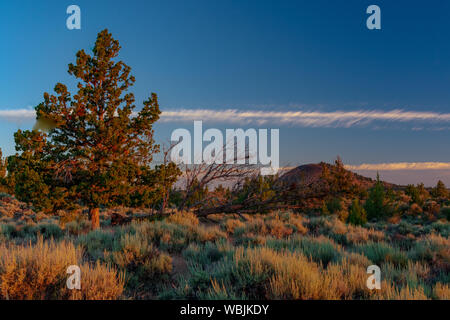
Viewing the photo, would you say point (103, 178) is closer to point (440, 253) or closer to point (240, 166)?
point (240, 166)

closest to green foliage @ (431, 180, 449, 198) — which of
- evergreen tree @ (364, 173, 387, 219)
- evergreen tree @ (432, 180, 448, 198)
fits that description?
evergreen tree @ (432, 180, 448, 198)

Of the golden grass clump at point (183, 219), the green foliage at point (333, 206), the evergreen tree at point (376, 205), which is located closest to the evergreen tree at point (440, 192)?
the evergreen tree at point (376, 205)

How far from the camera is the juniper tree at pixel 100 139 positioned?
12.2 m

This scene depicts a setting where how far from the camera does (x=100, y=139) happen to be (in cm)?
1281

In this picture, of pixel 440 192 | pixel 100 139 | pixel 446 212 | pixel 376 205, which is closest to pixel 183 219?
pixel 100 139

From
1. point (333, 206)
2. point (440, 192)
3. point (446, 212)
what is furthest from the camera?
point (440, 192)

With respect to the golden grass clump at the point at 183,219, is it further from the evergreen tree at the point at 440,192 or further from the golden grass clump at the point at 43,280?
the evergreen tree at the point at 440,192

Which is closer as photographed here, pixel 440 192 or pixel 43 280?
pixel 43 280

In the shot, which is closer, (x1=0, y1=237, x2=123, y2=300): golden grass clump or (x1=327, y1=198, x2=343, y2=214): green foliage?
(x1=0, y1=237, x2=123, y2=300): golden grass clump

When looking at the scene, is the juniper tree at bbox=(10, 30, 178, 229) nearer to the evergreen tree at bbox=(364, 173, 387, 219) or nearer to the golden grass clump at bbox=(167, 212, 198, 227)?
the golden grass clump at bbox=(167, 212, 198, 227)

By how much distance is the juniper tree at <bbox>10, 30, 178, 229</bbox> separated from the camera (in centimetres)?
1224

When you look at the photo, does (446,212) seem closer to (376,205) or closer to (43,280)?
(376,205)

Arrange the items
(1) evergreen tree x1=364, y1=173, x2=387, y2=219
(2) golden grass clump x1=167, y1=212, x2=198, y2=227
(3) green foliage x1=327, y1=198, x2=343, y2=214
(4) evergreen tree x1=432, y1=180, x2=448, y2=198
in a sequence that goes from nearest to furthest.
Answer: (2) golden grass clump x1=167, y1=212, x2=198, y2=227, (3) green foliage x1=327, y1=198, x2=343, y2=214, (1) evergreen tree x1=364, y1=173, x2=387, y2=219, (4) evergreen tree x1=432, y1=180, x2=448, y2=198

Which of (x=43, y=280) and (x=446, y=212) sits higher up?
(x=43, y=280)
